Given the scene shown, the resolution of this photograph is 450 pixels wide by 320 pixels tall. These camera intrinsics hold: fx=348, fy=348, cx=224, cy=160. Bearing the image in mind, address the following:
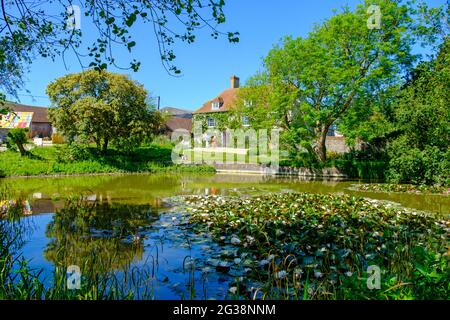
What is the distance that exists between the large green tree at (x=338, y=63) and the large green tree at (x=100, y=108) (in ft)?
34.8

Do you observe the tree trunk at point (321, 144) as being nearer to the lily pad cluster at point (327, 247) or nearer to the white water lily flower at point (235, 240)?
the lily pad cluster at point (327, 247)

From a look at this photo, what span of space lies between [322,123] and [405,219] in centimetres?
1836

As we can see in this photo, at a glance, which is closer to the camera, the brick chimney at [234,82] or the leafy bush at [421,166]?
the leafy bush at [421,166]

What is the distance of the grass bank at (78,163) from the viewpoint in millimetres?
24094

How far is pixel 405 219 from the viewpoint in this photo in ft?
29.0

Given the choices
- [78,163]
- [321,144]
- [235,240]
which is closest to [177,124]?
[78,163]

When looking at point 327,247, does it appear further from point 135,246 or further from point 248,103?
point 248,103

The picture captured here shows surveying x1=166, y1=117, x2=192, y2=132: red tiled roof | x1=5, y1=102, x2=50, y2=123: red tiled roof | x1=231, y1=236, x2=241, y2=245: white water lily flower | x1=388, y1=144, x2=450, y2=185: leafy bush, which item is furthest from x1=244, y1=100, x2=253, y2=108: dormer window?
x1=5, y1=102, x2=50, y2=123: red tiled roof

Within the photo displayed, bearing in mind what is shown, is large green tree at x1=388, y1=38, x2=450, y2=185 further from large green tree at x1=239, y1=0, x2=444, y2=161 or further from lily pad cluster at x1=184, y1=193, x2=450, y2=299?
lily pad cluster at x1=184, y1=193, x2=450, y2=299

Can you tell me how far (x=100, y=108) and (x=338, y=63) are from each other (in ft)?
58.2

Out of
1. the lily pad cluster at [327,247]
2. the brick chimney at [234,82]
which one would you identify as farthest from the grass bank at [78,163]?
the brick chimney at [234,82]

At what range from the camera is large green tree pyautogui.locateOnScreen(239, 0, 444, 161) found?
23562 mm

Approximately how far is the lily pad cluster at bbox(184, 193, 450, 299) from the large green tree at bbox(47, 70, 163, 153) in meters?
18.2
